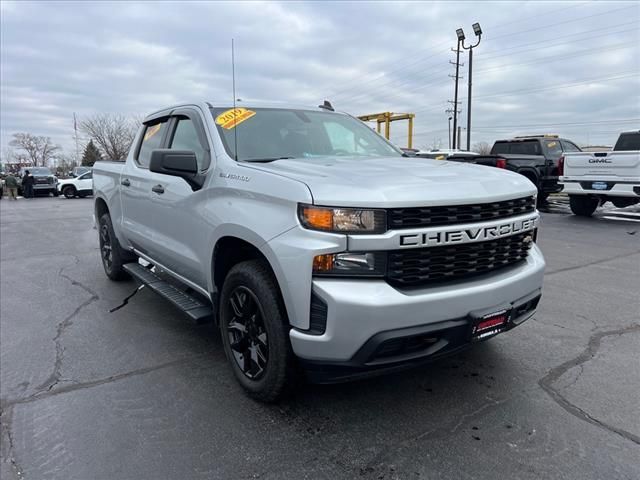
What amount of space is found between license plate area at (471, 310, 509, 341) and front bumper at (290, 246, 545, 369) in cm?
6

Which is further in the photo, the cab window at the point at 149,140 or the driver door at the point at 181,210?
the cab window at the point at 149,140

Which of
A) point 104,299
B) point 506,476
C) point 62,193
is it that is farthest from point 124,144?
point 506,476

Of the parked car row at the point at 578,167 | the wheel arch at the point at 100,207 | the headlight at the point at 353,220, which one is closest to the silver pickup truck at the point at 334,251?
the headlight at the point at 353,220

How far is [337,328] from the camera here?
7.59ft

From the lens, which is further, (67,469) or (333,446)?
(333,446)

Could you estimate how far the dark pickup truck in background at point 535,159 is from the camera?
1387cm

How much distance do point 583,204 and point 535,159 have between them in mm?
2232

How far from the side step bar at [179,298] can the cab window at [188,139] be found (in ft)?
3.43

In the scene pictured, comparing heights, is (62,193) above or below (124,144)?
below

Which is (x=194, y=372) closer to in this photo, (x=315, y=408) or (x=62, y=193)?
(x=315, y=408)

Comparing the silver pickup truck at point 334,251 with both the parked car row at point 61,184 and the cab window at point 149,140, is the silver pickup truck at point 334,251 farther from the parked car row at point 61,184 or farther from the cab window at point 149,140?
the parked car row at point 61,184

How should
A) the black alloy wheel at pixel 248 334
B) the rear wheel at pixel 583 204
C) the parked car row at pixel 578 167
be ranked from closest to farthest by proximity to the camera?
the black alloy wheel at pixel 248 334
the parked car row at pixel 578 167
the rear wheel at pixel 583 204

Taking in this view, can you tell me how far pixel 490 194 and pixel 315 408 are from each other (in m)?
1.63

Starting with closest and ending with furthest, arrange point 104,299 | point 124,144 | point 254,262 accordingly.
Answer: point 254,262 < point 104,299 < point 124,144
